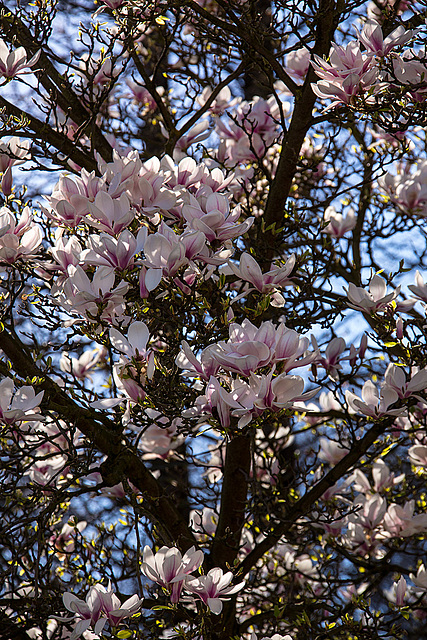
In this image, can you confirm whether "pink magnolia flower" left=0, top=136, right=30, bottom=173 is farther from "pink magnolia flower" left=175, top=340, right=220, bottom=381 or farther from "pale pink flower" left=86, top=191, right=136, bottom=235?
"pink magnolia flower" left=175, top=340, right=220, bottom=381

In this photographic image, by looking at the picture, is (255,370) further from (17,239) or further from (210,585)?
(17,239)

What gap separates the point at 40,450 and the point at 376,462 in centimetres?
169

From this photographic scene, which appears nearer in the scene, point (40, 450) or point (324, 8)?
point (324, 8)

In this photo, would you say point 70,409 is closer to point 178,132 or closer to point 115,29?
point 178,132

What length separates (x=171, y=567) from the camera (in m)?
1.87

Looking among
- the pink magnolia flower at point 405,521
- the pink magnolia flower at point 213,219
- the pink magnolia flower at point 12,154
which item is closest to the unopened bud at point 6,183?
the pink magnolia flower at point 12,154

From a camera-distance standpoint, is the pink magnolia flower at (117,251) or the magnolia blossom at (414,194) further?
the magnolia blossom at (414,194)

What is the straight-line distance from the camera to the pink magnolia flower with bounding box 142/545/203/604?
1.87 m

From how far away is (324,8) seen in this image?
2480 millimetres

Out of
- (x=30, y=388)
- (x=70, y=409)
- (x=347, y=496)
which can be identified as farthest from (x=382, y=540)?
(x=30, y=388)

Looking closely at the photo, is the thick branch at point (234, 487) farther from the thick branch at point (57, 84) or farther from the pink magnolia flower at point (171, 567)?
the thick branch at point (57, 84)

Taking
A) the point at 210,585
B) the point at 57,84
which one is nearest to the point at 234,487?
the point at 210,585

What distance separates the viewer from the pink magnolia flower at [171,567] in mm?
1871

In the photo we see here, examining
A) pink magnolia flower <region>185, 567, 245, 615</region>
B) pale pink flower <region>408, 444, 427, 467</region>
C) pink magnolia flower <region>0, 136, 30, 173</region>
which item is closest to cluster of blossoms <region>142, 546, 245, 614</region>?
pink magnolia flower <region>185, 567, 245, 615</region>
